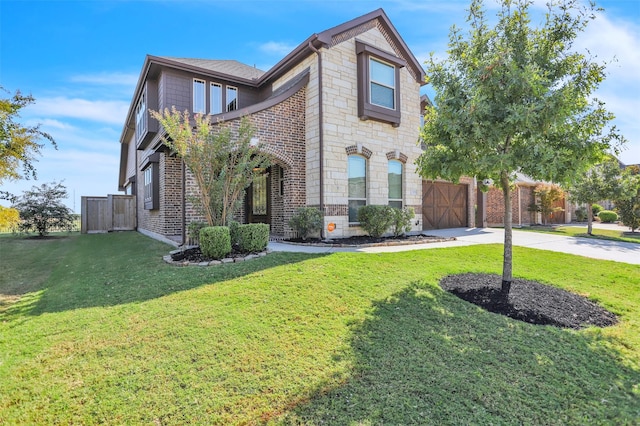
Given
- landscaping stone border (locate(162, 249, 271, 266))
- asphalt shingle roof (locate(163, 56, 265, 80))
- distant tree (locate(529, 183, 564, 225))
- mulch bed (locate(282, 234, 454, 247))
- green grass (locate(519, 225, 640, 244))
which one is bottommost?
green grass (locate(519, 225, 640, 244))

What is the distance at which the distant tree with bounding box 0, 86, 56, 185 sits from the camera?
22.6ft

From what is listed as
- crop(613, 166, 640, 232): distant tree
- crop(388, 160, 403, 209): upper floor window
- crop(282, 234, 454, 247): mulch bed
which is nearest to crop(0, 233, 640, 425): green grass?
crop(282, 234, 454, 247): mulch bed

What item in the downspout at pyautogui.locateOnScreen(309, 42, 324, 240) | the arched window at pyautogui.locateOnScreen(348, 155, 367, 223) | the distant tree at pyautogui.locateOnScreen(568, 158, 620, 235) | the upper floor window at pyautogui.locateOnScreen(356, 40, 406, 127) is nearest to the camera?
the downspout at pyautogui.locateOnScreen(309, 42, 324, 240)

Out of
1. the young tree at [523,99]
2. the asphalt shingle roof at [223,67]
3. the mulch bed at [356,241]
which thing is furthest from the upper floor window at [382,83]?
the young tree at [523,99]

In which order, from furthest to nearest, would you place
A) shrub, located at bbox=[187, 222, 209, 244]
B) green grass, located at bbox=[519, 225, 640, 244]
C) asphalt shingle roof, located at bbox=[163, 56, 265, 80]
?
asphalt shingle roof, located at bbox=[163, 56, 265, 80], green grass, located at bbox=[519, 225, 640, 244], shrub, located at bbox=[187, 222, 209, 244]

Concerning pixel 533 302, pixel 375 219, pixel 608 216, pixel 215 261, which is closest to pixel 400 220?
pixel 375 219

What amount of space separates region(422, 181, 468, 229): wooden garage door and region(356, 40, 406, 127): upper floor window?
4444mm

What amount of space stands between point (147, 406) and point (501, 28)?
6.92 metres

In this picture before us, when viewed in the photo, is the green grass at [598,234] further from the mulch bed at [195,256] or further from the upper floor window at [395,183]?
the mulch bed at [195,256]

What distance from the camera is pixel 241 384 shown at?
9.15 feet

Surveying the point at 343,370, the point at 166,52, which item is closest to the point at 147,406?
the point at 343,370

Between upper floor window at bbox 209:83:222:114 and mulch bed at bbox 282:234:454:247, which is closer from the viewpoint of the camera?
mulch bed at bbox 282:234:454:247

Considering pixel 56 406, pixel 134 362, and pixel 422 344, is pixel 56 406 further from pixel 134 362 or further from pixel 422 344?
pixel 422 344

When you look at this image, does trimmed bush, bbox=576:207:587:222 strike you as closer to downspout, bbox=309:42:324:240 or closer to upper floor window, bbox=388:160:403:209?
upper floor window, bbox=388:160:403:209
